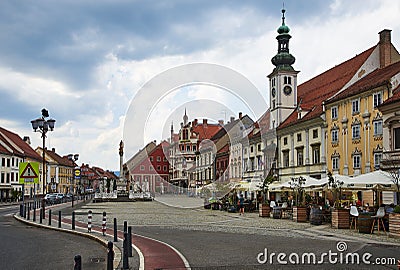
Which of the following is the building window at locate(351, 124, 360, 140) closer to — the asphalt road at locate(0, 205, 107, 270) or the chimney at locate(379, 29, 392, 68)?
the chimney at locate(379, 29, 392, 68)

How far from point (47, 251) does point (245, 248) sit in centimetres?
629

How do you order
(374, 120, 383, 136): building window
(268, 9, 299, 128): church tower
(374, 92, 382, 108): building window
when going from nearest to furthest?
(374, 120, 383, 136): building window, (374, 92, 382, 108): building window, (268, 9, 299, 128): church tower

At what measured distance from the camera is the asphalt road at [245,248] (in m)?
12.4

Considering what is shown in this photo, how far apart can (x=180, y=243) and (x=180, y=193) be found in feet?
277

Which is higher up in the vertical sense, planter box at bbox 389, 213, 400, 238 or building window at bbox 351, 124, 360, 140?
building window at bbox 351, 124, 360, 140

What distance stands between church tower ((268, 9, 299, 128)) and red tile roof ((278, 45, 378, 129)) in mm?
1291

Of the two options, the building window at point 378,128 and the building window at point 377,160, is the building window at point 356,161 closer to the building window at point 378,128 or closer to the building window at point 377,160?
the building window at point 377,160

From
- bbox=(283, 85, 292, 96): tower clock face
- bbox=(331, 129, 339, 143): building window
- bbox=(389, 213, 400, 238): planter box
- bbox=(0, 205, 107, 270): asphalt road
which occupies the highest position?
bbox=(283, 85, 292, 96): tower clock face

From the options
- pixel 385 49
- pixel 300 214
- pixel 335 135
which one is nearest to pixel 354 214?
pixel 300 214

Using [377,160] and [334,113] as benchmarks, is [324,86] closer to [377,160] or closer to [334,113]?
[334,113]

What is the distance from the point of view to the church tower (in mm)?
58656

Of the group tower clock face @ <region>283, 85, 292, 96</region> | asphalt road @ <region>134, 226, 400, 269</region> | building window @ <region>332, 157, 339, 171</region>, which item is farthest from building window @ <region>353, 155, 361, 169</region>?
tower clock face @ <region>283, 85, 292, 96</region>

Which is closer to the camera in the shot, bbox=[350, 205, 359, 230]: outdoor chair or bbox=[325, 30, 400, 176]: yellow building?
bbox=[350, 205, 359, 230]: outdoor chair

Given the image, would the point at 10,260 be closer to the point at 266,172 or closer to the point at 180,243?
the point at 180,243
